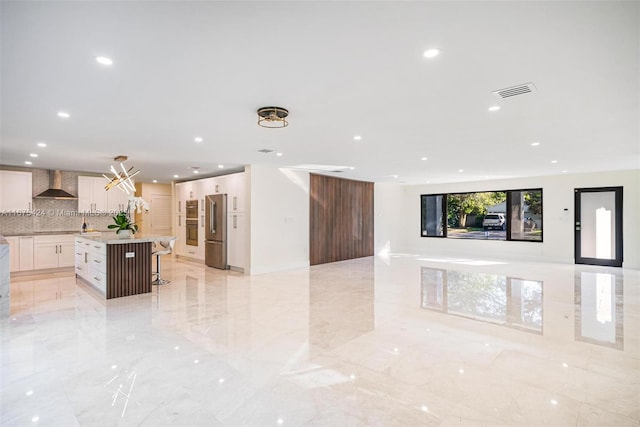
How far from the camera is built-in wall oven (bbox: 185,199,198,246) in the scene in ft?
29.8

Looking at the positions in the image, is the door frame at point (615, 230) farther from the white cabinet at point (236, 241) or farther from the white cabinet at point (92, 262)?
the white cabinet at point (92, 262)

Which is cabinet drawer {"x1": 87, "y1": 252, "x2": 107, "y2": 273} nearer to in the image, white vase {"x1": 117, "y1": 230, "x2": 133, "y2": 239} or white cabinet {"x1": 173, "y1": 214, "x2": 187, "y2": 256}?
white vase {"x1": 117, "y1": 230, "x2": 133, "y2": 239}

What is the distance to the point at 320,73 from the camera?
265 centimetres

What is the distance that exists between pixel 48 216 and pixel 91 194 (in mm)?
1029

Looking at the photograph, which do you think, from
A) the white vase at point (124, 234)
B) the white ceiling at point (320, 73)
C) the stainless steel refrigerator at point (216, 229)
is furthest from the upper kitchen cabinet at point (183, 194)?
the white ceiling at point (320, 73)

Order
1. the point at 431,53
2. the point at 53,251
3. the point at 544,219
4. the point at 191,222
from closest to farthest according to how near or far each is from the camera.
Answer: the point at 431,53, the point at 53,251, the point at 191,222, the point at 544,219

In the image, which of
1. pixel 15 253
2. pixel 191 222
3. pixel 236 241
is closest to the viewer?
pixel 15 253

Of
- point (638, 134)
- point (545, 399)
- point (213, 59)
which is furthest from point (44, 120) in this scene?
point (638, 134)

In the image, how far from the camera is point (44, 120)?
3.92 m

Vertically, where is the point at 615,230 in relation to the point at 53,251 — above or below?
above

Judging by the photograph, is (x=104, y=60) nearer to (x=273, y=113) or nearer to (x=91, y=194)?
(x=273, y=113)

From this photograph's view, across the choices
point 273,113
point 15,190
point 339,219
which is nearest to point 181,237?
point 15,190

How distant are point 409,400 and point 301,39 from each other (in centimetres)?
258

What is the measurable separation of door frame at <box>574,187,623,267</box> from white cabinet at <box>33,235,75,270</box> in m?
→ 12.9
